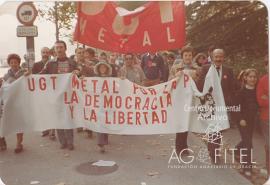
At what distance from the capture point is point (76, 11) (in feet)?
11.9

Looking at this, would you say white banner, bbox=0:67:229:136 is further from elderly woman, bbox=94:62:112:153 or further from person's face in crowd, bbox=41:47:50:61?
person's face in crowd, bbox=41:47:50:61

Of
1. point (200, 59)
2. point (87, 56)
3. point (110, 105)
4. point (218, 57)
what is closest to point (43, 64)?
point (87, 56)

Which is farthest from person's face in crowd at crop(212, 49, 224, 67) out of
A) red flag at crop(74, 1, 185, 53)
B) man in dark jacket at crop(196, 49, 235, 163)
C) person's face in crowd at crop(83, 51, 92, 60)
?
person's face in crowd at crop(83, 51, 92, 60)

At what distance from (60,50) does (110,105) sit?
2.18ft

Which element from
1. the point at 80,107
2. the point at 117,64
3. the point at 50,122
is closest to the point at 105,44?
the point at 117,64

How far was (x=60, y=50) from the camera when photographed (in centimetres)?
365

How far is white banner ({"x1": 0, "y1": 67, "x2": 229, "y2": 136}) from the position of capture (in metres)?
3.81

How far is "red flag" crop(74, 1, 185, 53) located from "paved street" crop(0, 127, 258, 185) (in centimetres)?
84

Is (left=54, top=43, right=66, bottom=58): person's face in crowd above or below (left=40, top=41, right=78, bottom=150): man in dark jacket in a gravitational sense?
above

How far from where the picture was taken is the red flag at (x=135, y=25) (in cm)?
363

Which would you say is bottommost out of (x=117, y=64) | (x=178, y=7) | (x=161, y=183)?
(x=161, y=183)

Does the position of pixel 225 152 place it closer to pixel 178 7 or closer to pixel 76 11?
pixel 178 7

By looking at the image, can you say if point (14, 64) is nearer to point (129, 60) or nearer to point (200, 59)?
point (129, 60)

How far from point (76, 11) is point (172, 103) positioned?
1189 millimetres
